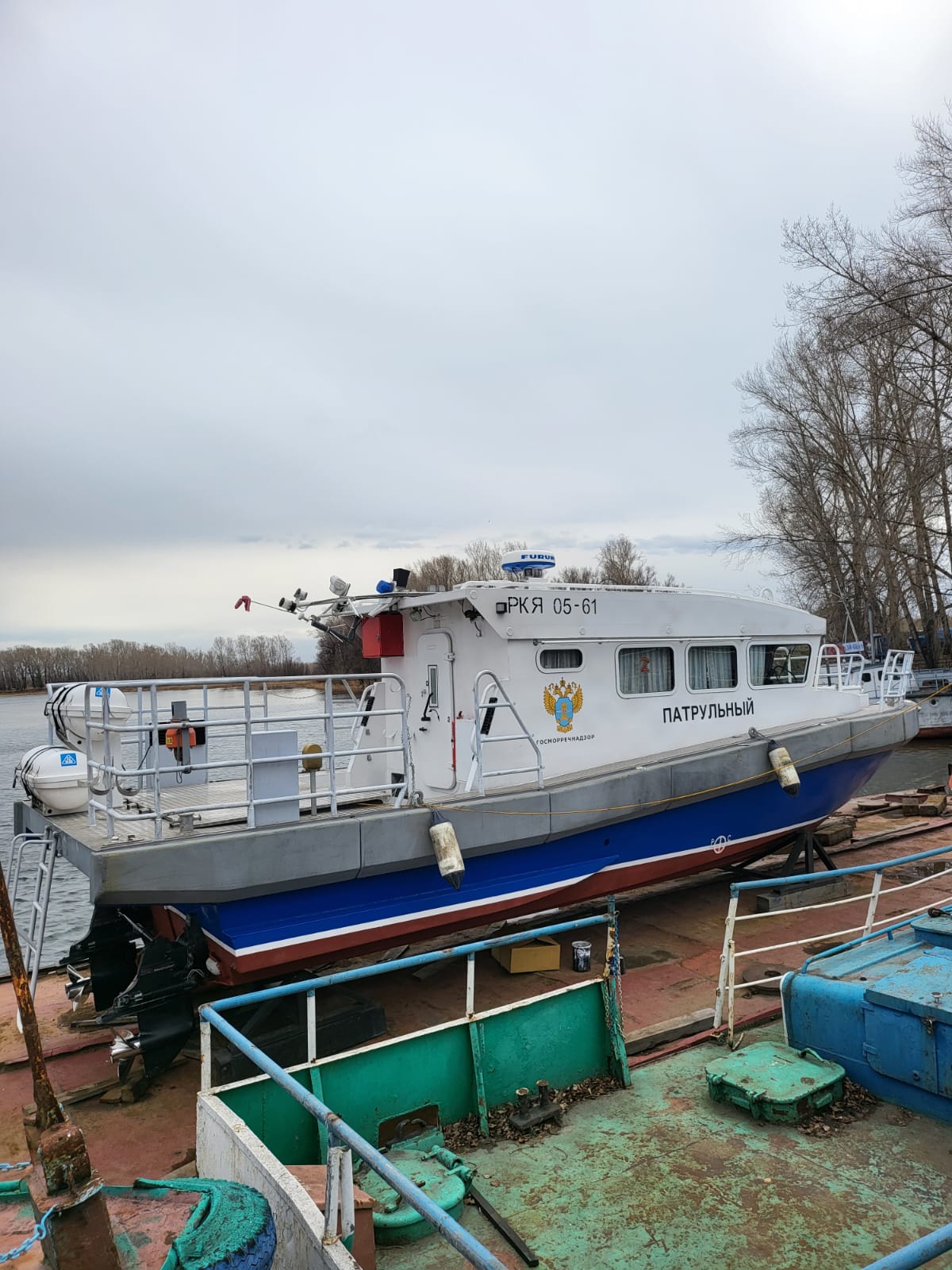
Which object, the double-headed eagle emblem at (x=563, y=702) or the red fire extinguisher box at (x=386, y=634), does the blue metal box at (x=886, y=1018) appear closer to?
the double-headed eagle emblem at (x=563, y=702)

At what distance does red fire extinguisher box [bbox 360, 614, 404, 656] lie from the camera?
27.7 feet

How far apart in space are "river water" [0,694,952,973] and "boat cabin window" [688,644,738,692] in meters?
6.19

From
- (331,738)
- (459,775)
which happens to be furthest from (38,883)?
(459,775)

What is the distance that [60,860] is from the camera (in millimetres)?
17984

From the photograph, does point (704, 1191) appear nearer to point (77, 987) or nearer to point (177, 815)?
point (177, 815)

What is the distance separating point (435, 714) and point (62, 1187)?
18.1ft

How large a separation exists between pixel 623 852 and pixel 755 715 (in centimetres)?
244

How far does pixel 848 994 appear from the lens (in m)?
4.34

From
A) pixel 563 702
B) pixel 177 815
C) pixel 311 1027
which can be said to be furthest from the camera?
pixel 563 702

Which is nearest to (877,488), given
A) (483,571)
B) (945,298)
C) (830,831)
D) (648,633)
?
(945,298)

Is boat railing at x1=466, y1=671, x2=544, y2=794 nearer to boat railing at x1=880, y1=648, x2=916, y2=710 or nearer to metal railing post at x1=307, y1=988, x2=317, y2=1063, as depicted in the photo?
metal railing post at x1=307, y1=988, x2=317, y2=1063

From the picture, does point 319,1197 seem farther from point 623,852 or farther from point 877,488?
point 877,488

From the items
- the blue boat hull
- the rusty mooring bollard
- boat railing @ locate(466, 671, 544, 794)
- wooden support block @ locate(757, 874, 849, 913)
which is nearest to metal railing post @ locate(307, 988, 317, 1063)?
the rusty mooring bollard

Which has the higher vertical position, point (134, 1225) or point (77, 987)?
point (134, 1225)
